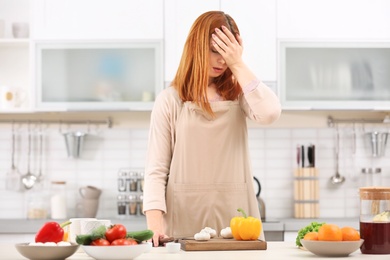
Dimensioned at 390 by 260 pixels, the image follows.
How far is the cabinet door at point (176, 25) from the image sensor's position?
15.4ft

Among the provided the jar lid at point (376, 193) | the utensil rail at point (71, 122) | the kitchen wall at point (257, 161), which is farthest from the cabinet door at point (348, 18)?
the jar lid at point (376, 193)

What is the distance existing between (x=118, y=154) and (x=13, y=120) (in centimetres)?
70

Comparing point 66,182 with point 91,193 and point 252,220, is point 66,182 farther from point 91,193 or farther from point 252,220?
point 252,220

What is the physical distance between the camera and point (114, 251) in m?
2.18

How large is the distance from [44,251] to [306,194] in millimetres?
2944

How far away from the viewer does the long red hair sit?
301 centimetres

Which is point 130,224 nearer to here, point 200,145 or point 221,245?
point 200,145

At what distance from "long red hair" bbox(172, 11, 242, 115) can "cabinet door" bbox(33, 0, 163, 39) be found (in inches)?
65.2

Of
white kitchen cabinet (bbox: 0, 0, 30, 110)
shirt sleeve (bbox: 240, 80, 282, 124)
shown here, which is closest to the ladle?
white kitchen cabinet (bbox: 0, 0, 30, 110)

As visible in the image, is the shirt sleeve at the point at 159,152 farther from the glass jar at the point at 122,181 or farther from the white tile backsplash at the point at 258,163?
the white tile backsplash at the point at 258,163

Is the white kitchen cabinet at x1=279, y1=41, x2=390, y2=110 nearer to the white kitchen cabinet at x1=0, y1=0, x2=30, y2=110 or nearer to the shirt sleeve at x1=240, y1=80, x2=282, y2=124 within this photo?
the white kitchen cabinet at x1=0, y1=0, x2=30, y2=110

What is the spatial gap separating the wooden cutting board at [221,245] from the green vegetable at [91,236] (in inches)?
12.8

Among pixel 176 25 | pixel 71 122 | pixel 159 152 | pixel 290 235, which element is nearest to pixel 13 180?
pixel 71 122

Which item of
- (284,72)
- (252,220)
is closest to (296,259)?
(252,220)
